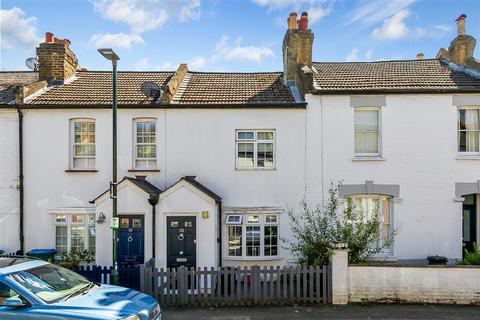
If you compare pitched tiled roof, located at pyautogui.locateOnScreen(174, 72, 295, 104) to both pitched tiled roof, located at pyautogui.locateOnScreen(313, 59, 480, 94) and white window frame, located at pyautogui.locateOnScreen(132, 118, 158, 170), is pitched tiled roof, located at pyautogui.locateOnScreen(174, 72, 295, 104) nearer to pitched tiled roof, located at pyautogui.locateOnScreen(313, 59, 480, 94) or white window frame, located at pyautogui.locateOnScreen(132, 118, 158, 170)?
white window frame, located at pyautogui.locateOnScreen(132, 118, 158, 170)

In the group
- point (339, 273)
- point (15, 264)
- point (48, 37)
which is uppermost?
point (48, 37)

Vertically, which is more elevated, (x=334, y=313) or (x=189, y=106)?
(x=189, y=106)

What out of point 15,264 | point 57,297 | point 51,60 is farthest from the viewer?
point 51,60

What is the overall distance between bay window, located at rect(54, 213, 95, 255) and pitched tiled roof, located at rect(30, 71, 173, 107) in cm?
402

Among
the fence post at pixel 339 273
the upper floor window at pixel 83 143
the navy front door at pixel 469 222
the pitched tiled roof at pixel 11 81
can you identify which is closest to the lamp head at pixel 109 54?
the upper floor window at pixel 83 143

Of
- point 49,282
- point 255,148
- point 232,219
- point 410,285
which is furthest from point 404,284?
point 49,282

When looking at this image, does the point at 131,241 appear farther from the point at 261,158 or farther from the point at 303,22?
the point at 303,22

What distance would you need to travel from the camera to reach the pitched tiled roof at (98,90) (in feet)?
44.3

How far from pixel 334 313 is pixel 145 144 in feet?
27.7

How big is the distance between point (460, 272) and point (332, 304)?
11.2ft

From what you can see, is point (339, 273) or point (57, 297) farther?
point (339, 273)

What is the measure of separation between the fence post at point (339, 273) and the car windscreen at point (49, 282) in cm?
597

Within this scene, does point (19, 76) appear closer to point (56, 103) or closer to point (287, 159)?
point (56, 103)

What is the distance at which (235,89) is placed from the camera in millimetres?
14883
